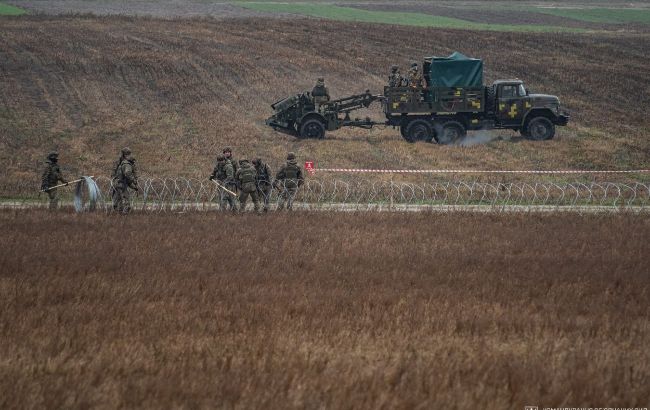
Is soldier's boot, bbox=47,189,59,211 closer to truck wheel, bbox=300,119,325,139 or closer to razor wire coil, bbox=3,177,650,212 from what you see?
razor wire coil, bbox=3,177,650,212

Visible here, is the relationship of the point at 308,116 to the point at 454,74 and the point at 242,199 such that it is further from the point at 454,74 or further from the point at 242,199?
the point at 242,199

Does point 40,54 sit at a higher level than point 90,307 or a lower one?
lower

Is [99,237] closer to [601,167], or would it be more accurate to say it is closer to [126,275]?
[126,275]

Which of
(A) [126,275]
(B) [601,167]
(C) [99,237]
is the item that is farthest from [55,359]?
(B) [601,167]

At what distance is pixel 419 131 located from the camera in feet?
128

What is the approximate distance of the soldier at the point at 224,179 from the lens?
25.3 m

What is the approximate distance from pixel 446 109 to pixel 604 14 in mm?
59435

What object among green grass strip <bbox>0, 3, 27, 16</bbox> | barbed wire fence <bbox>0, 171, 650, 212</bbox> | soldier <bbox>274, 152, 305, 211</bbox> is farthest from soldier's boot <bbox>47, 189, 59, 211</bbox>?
green grass strip <bbox>0, 3, 27, 16</bbox>

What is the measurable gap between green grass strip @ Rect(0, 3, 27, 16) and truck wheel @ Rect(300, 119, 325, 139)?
1463 inches

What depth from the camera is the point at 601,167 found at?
116 feet

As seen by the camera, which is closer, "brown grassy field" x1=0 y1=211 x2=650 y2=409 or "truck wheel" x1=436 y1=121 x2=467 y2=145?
"brown grassy field" x1=0 y1=211 x2=650 y2=409

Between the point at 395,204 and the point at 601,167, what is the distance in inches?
387

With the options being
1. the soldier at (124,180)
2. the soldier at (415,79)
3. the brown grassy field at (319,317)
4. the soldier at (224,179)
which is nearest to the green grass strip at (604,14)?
the soldier at (415,79)

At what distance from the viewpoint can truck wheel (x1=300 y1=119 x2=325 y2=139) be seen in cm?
3938
